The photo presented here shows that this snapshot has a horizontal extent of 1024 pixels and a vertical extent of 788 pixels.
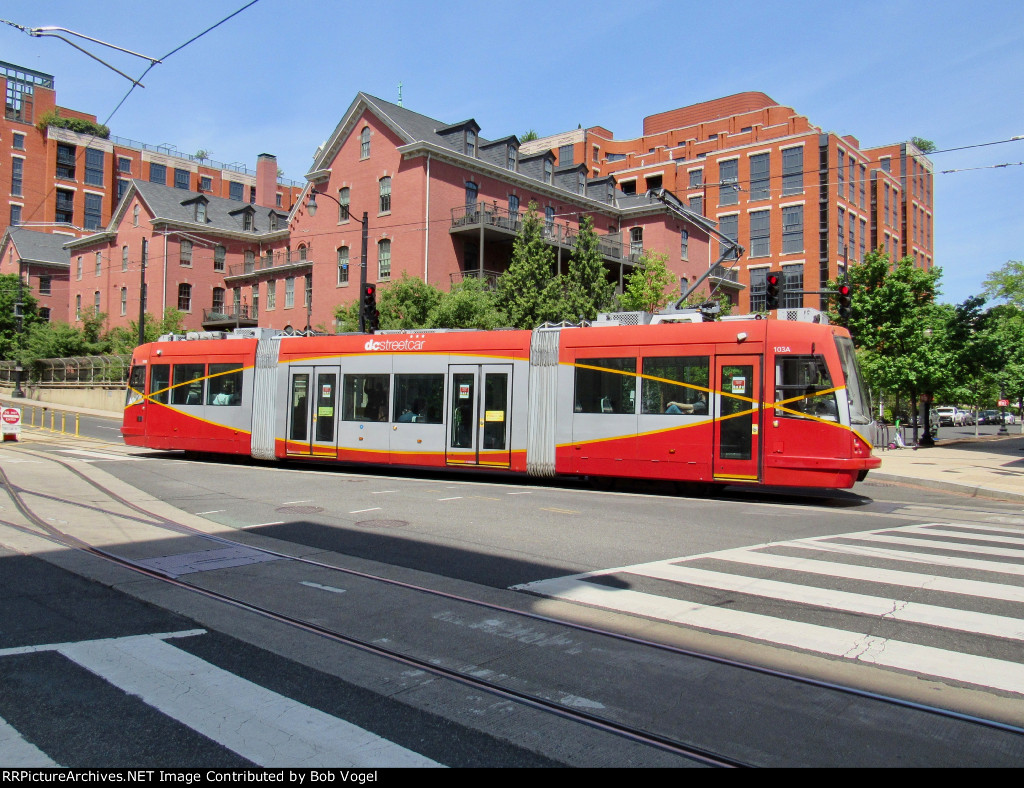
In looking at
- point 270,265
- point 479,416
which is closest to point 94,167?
point 270,265

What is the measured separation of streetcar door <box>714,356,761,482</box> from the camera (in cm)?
1373

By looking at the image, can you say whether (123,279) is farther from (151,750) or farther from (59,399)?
(151,750)

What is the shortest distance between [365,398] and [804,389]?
10064 millimetres

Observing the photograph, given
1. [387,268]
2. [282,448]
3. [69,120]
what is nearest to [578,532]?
[282,448]

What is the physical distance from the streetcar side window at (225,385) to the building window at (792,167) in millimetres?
52357

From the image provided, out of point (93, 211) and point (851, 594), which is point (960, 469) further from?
point (93, 211)

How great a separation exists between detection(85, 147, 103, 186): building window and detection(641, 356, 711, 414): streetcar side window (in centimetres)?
8151

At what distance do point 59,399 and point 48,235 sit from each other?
Result: 92.4 feet

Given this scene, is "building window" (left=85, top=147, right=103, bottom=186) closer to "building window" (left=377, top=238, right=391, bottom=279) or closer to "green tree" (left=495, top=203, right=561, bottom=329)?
"building window" (left=377, top=238, right=391, bottom=279)

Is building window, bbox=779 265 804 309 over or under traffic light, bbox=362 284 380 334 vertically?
over

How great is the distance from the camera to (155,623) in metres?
6.05

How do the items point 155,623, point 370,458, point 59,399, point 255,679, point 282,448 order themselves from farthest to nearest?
point 59,399 < point 282,448 < point 370,458 < point 155,623 < point 255,679

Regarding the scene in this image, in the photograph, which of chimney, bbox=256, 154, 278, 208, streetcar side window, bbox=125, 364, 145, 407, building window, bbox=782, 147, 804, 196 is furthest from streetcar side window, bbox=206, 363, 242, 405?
building window, bbox=782, 147, 804, 196

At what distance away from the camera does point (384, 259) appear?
124 ft
